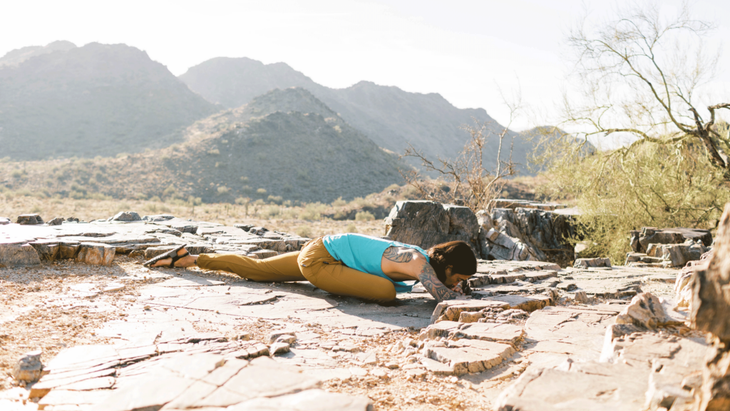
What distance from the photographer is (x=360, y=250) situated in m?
4.20

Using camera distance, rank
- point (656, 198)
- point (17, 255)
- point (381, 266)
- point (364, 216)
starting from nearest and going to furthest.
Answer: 1. point (381, 266)
2. point (17, 255)
3. point (656, 198)
4. point (364, 216)

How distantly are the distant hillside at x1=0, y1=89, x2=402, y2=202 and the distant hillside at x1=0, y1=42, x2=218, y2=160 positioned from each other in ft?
18.5

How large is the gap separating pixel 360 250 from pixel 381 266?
257 mm

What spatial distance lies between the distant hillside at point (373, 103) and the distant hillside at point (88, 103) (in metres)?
17.1

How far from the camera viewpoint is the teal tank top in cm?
411

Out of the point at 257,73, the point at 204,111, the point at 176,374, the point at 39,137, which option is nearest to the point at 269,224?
the point at 176,374

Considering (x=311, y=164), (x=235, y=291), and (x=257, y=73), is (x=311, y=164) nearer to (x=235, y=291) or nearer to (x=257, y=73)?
(x=235, y=291)

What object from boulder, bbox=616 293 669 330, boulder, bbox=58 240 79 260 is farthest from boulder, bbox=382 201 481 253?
boulder, bbox=616 293 669 330

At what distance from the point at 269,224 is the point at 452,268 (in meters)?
15.6

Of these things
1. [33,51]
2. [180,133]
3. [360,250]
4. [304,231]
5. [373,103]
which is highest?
[33,51]

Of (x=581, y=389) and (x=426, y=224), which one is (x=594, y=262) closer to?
(x=426, y=224)

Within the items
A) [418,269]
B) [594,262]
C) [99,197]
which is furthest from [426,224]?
[99,197]

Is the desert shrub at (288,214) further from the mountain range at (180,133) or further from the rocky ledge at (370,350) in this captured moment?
the rocky ledge at (370,350)

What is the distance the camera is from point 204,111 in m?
52.3
